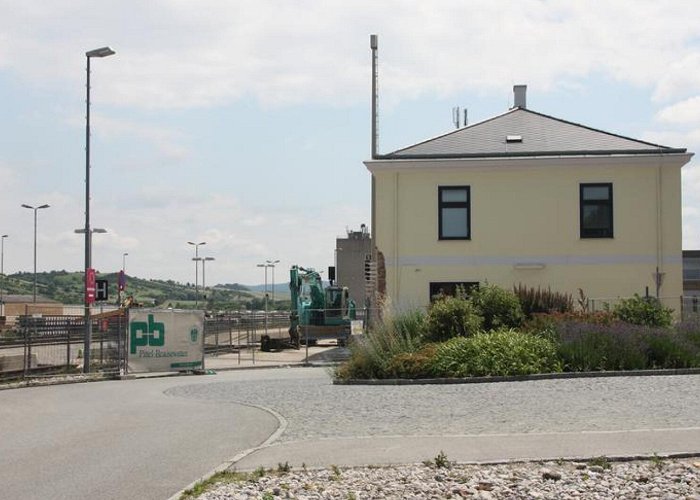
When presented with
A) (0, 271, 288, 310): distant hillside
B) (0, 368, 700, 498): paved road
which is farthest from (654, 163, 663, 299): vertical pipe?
(0, 271, 288, 310): distant hillside

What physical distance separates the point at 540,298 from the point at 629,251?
6.80 metres

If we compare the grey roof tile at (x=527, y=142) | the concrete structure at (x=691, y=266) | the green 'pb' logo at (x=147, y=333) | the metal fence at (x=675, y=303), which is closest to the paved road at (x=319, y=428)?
the green 'pb' logo at (x=147, y=333)

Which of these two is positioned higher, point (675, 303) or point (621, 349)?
point (675, 303)

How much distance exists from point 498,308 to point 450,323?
2126mm

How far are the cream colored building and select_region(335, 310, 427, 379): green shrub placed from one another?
28.1 ft

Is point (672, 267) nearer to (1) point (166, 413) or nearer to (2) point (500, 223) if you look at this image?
(2) point (500, 223)

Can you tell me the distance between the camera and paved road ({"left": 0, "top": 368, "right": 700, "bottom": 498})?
10500 millimetres

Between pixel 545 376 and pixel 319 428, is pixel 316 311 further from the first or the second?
pixel 319 428

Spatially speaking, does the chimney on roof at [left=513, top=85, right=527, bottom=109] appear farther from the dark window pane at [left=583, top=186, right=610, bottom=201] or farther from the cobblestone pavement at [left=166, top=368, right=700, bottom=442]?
the cobblestone pavement at [left=166, top=368, right=700, bottom=442]

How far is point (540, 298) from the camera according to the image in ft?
86.8

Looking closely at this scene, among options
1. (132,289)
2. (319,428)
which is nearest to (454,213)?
(319,428)

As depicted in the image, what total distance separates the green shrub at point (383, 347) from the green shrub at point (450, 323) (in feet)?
0.86

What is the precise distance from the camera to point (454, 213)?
107ft

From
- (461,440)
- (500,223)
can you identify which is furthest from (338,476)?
(500,223)
